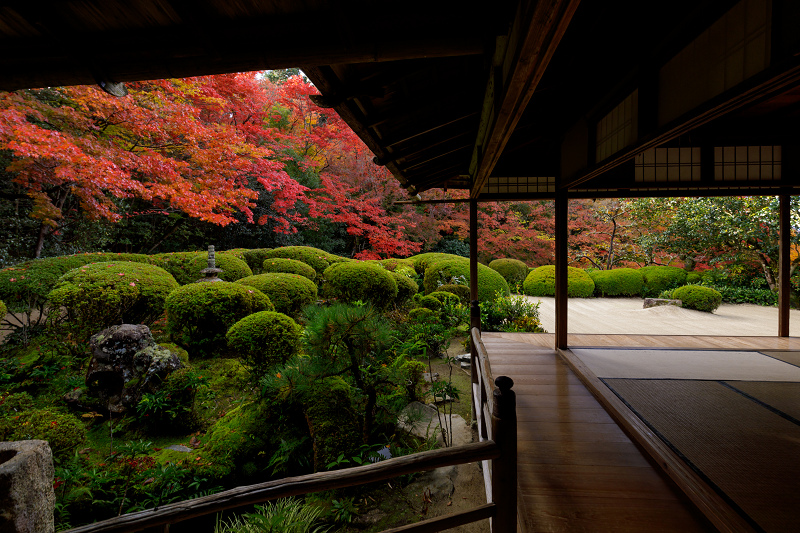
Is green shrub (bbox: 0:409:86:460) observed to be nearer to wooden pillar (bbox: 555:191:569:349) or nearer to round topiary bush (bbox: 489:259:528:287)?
wooden pillar (bbox: 555:191:569:349)

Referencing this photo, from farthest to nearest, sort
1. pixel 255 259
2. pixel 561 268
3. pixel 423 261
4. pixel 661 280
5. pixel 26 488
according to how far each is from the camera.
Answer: pixel 661 280, pixel 423 261, pixel 255 259, pixel 561 268, pixel 26 488

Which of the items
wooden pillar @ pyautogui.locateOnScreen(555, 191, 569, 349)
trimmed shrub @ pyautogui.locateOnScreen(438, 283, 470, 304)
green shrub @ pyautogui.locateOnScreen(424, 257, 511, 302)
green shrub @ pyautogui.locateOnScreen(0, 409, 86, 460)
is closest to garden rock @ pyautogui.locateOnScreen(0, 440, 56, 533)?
green shrub @ pyautogui.locateOnScreen(0, 409, 86, 460)

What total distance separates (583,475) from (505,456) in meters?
0.96

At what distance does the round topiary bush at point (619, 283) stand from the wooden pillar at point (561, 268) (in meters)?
8.51

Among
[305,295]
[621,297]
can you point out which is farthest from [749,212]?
[305,295]

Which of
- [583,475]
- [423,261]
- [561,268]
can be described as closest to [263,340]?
[583,475]

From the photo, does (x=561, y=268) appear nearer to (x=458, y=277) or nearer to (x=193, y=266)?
(x=458, y=277)

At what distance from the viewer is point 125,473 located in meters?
3.14

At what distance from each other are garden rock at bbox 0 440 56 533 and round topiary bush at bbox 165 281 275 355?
339 cm

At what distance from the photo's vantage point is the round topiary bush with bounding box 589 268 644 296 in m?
11.7

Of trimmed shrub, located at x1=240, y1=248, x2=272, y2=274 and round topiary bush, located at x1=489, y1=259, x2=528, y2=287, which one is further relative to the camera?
round topiary bush, located at x1=489, y1=259, x2=528, y2=287

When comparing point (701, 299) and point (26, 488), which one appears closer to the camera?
point (26, 488)

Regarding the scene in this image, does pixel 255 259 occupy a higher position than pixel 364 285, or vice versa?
pixel 255 259

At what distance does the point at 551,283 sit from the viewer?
11.4 m
